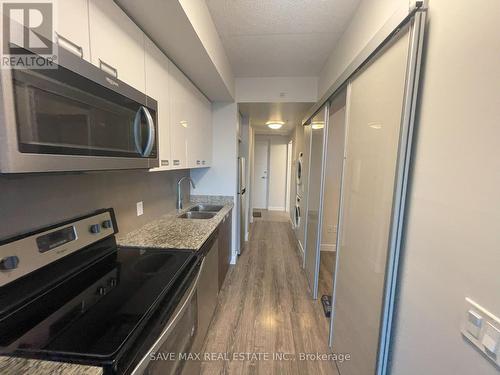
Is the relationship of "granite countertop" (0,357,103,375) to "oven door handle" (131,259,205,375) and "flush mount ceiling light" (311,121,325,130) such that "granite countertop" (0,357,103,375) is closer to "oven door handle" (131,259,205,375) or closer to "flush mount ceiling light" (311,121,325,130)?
"oven door handle" (131,259,205,375)

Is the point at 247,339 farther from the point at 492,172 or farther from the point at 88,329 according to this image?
the point at 492,172

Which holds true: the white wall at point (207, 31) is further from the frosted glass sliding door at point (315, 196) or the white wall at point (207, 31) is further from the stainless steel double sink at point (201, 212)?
the stainless steel double sink at point (201, 212)

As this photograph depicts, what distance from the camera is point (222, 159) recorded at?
2.98 m

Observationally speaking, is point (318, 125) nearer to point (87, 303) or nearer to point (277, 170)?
point (87, 303)

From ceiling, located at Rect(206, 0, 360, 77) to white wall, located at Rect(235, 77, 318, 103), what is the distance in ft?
0.80

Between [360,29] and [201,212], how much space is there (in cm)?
219

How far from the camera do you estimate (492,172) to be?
57cm

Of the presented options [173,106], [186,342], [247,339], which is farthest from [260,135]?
[186,342]

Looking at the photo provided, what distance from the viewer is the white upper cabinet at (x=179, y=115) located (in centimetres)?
165

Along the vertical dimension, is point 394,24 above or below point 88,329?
above

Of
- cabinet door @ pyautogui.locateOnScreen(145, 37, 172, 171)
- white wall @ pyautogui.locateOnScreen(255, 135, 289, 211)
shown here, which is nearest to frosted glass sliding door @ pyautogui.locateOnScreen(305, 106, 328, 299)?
cabinet door @ pyautogui.locateOnScreen(145, 37, 172, 171)

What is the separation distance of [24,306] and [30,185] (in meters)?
0.48

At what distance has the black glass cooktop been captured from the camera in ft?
2.00

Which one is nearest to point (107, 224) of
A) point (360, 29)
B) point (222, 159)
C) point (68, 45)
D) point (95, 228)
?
point (95, 228)
